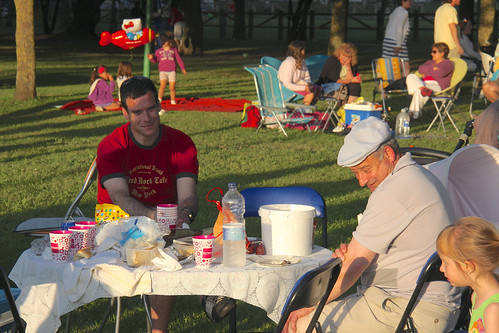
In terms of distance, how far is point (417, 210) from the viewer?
3.51 m

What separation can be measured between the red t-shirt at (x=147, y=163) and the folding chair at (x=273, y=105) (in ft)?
26.2

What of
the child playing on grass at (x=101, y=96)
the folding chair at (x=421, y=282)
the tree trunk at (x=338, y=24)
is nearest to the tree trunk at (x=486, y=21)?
the tree trunk at (x=338, y=24)

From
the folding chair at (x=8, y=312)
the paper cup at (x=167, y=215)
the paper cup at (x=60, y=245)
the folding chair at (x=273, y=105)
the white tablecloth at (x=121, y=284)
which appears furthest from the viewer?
the folding chair at (x=273, y=105)

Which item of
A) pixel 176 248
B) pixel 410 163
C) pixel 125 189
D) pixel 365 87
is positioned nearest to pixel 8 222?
pixel 125 189

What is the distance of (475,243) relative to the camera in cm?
300

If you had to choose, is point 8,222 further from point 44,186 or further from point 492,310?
point 492,310

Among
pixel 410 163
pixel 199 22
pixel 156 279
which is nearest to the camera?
pixel 156 279

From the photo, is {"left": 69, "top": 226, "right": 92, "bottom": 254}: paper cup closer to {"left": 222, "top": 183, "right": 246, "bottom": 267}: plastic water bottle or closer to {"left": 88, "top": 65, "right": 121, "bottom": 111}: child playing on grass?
{"left": 222, "top": 183, "right": 246, "bottom": 267}: plastic water bottle

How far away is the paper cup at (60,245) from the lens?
3541mm

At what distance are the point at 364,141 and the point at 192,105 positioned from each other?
13080mm

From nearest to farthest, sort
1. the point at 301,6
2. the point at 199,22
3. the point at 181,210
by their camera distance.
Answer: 1. the point at 181,210
2. the point at 199,22
3. the point at 301,6

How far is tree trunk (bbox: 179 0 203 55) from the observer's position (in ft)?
101

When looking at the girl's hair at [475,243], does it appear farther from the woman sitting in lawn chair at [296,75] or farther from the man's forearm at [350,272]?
the woman sitting in lawn chair at [296,75]

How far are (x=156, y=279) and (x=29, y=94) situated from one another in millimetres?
14731
